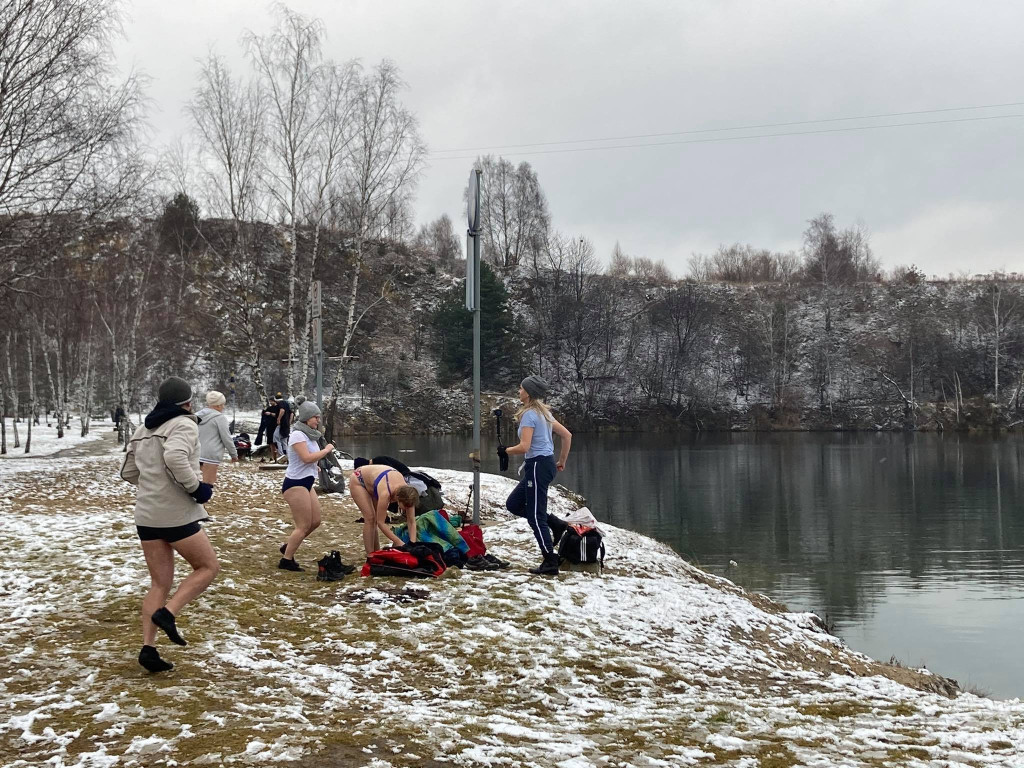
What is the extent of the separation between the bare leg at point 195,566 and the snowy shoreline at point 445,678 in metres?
0.45

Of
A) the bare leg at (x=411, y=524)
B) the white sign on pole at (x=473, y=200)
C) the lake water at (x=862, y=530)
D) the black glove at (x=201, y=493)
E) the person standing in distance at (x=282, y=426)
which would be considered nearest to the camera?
the black glove at (x=201, y=493)

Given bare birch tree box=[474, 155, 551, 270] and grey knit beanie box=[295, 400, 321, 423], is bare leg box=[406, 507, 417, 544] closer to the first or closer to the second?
grey knit beanie box=[295, 400, 321, 423]

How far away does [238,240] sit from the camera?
25.3 m

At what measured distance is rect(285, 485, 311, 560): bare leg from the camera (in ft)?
29.1

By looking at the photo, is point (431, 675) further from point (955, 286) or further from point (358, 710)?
point (955, 286)

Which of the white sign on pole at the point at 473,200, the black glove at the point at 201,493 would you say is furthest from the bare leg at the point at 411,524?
the white sign on pole at the point at 473,200

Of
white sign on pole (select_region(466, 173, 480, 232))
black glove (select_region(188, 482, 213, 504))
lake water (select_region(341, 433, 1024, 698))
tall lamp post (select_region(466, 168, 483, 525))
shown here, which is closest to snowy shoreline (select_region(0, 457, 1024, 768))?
black glove (select_region(188, 482, 213, 504))

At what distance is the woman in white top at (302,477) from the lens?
349 inches

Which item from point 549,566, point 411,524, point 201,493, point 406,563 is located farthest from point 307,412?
point 201,493

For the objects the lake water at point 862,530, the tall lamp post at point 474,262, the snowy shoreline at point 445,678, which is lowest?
the lake water at point 862,530

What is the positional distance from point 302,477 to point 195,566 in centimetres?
331

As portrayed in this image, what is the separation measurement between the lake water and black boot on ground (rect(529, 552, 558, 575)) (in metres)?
5.47

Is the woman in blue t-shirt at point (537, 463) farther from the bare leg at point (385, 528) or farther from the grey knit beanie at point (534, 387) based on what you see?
the bare leg at point (385, 528)

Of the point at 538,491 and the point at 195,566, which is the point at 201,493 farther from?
the point at 538,491
